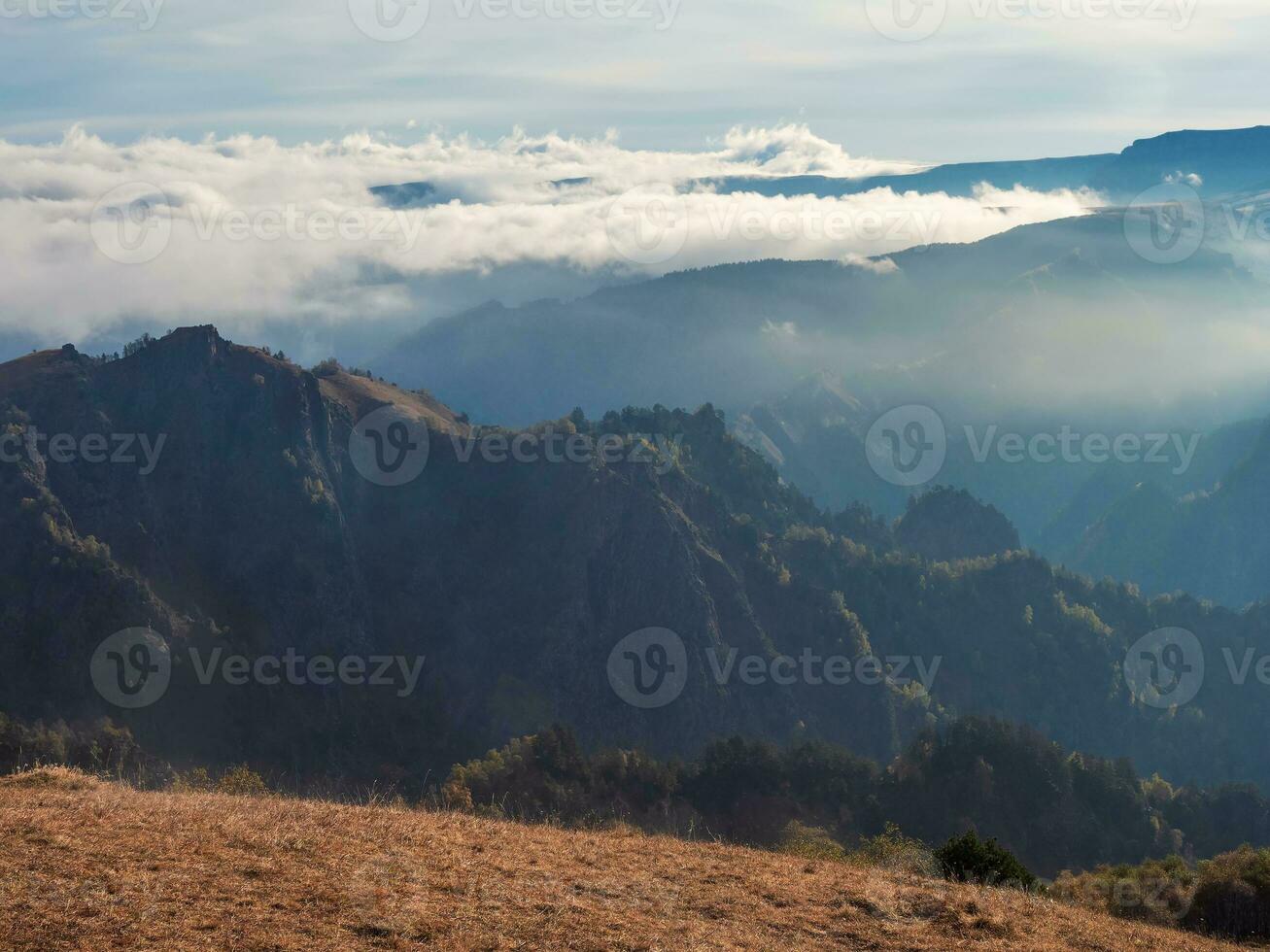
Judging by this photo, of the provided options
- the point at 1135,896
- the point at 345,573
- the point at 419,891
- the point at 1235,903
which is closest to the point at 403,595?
the point at 345,573

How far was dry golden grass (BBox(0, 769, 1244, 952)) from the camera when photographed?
20484 millimetres

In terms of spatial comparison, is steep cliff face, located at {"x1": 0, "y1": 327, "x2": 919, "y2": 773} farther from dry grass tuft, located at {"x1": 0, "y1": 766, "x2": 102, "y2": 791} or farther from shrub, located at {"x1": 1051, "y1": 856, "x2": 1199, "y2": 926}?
shrub, located at {"x1": 1051, "y1": 856, "x2": 1199, "y2": 926}

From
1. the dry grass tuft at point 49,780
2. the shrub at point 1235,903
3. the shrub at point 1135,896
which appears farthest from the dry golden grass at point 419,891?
the shrub at point 1235,903

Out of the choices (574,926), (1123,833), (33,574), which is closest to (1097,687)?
(1123,833)

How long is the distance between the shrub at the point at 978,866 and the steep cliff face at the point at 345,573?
100444mm

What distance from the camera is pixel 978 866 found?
99.6 feet

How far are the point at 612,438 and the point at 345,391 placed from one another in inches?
1695

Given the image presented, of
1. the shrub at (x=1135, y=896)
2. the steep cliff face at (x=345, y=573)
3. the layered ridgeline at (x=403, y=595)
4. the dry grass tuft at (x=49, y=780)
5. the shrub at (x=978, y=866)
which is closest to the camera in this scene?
the shrub at (x=978, y=866)

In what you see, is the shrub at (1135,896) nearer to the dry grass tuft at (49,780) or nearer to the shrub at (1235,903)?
the shrub at (1235,903)

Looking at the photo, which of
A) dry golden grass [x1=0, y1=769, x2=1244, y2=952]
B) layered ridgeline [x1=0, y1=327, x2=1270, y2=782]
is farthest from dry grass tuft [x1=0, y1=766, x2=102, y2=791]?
layered ridgeline [x1=0, y1=327, x2=1270, y2=782]

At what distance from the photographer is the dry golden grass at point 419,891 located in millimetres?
20484

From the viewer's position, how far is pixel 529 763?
82812 mm

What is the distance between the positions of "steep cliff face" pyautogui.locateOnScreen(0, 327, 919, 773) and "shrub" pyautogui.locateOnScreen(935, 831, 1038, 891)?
330 feet

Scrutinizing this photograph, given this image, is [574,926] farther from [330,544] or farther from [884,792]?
[330,544]
